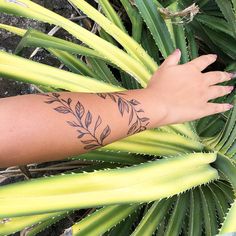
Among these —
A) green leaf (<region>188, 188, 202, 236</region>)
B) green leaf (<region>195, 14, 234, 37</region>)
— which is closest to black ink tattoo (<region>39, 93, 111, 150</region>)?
green leaf (<region>188, 188, 202, 236</region>)

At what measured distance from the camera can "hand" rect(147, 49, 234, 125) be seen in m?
0.85

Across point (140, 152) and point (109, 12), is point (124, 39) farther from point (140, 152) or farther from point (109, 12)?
point (140, 152)

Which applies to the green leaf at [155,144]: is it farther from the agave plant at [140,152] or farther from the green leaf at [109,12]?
the green leaf at [109,12]

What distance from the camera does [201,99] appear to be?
0.90 m

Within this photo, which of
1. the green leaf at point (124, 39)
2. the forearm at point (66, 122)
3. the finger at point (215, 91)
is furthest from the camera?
the green leaf at point (124, 39)

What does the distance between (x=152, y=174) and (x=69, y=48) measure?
36 cm

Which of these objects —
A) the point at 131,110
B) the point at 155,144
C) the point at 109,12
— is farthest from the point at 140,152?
the point at 109,12

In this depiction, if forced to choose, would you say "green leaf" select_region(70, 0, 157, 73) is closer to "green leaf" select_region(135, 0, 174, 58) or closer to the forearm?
"green leaf" select_region(135, 0, 174, 58)

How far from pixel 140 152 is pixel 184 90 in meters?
0.17

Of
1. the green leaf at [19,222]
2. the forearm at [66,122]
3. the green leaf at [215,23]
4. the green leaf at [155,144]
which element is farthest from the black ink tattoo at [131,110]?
the green leaf at [215,23]

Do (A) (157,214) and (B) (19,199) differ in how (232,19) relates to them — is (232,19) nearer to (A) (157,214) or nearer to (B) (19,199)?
(A) (157,214)

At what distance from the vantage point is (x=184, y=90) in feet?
2.88

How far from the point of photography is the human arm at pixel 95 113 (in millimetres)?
667

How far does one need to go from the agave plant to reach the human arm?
55 millimetres
